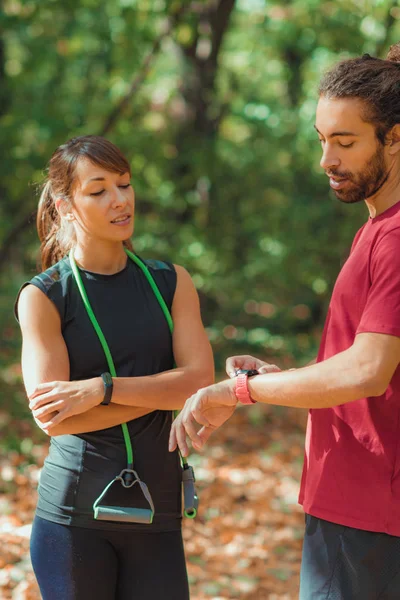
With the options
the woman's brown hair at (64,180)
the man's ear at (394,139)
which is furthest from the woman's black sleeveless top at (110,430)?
the man's ear at (394,139)

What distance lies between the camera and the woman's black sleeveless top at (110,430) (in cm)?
233

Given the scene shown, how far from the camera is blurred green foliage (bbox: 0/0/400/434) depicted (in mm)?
6719

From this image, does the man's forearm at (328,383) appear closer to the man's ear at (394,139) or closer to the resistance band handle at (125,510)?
the man's ear at (394,139)

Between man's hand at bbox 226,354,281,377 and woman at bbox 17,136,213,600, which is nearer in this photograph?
man's hand at bbox 226,354,281,377

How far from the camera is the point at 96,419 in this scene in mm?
2357

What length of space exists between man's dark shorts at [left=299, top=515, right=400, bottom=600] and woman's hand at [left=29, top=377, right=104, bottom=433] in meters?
0.75

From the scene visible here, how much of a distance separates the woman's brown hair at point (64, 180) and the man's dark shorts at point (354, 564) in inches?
49.3

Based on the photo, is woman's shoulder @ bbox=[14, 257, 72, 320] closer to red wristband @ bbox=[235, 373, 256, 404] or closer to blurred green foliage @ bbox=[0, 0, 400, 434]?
red wristband @ bbox=[235, 373, 256, 404]

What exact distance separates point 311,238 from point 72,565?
673 centimetres

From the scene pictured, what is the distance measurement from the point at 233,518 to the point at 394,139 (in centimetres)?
431

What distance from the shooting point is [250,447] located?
7.53m

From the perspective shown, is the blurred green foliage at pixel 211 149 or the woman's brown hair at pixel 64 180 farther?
the blurred green foliage at pixel 211 149

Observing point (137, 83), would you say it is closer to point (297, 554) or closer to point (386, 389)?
point (297, 554)

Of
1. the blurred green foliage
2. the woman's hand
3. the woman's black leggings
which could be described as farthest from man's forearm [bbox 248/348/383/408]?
the blurred green foliage
